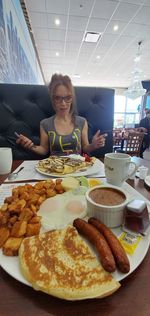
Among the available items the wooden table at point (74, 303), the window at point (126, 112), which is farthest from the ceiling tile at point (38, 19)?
the window at point (126, 112)

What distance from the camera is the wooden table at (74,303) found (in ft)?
0.76

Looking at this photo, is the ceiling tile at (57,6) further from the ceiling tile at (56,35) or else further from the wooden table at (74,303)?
the wooden table at (74,303)

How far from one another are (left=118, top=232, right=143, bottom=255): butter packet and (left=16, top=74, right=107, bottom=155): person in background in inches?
29.2

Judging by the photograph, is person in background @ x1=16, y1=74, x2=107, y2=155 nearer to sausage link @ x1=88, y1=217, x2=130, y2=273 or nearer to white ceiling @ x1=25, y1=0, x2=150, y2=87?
sausage link @ x1=88, y1=217, x2=130, y2=273

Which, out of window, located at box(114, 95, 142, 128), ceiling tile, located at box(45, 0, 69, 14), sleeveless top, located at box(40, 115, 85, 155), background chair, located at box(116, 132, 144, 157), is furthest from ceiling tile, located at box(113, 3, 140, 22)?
window, located at box(114, 95, 142, 128)

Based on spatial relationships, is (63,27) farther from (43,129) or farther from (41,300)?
(41,300)

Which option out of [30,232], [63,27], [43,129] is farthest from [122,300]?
[63,27]

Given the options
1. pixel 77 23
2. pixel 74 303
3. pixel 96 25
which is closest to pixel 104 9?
pixel 96 25

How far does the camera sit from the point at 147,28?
3330 millimetres

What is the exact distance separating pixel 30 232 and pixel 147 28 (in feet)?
14.4

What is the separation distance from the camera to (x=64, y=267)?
0.92ft

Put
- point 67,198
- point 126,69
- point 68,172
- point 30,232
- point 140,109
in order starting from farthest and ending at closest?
point 140,109 < point 126,69 < point 68,172 < point 67,198 < point 30,232

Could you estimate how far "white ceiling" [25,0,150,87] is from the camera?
267 cm

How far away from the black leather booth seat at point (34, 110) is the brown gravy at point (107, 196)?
0.85 meters
